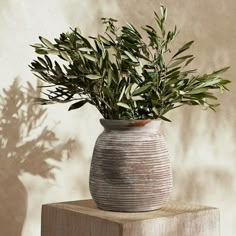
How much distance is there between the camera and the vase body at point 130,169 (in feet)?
4.75

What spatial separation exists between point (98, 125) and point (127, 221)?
0.58 meters

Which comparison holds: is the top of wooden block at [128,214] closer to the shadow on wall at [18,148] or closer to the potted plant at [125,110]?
the potted plant at [125,110]

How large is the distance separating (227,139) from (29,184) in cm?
82

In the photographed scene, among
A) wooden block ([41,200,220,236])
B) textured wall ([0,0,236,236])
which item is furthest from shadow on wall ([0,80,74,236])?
wooden block ([41,200,220,236])

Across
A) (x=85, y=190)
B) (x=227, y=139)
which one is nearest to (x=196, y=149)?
(x=227, y=139)

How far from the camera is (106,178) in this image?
4.81 feet

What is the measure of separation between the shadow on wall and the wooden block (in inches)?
7.2

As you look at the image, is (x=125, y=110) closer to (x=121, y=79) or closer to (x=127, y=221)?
(x=121, y=79)

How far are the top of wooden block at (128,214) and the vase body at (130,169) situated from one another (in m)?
0.02

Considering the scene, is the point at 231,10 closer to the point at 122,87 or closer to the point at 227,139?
the point at 227,139

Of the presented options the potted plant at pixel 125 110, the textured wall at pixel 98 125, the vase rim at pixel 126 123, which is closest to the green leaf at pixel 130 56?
the potted plant at pixel 125 110

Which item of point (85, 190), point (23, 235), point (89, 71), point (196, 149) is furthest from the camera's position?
Answer: point (196, 149)

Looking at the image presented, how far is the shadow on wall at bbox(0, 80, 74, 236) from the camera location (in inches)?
68.1

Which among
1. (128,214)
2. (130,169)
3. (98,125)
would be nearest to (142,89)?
(130,169)
